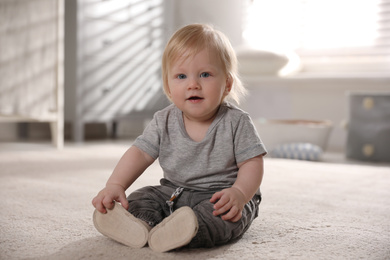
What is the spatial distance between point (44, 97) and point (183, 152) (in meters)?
1.46

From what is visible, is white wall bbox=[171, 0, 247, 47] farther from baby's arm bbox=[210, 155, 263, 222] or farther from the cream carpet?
baby's arm bbox=[210, 155, 263, 222]

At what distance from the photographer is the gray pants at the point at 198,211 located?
664 millimetres

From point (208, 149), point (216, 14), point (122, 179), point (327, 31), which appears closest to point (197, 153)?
point (208, 149)

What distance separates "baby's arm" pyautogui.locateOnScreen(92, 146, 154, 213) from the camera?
2.28ft

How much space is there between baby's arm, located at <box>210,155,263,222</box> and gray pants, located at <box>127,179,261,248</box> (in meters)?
0.02

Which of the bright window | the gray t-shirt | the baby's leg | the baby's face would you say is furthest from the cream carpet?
the bright window

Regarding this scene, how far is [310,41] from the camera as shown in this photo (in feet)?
9.12

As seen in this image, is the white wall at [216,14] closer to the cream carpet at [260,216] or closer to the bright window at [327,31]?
the bright window at [327,31]

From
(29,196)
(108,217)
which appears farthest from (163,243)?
(29,196)

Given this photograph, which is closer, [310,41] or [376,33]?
[376,33]

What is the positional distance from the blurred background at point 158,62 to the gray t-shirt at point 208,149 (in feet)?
4.38

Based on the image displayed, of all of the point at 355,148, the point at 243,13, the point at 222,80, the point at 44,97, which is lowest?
the point at 355,148

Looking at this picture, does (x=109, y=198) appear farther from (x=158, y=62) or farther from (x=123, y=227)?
(x=158, y=62)

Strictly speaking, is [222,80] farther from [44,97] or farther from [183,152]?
[44,97]
